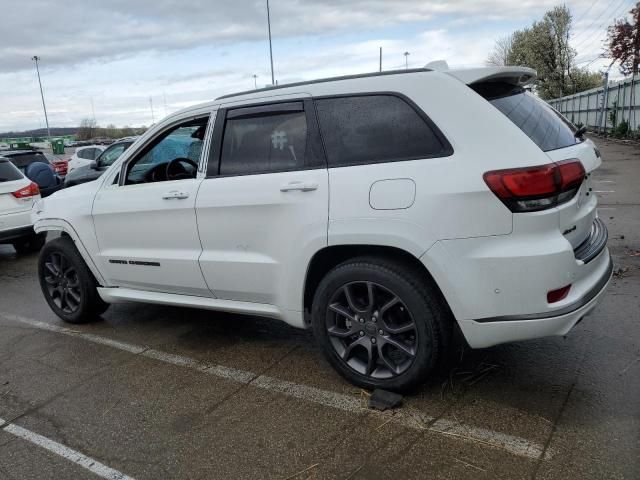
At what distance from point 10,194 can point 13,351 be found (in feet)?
14.2

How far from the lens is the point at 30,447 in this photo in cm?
317

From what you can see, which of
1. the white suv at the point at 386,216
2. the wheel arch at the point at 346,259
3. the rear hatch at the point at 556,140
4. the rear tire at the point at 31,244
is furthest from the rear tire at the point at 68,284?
the rear tire at the point at 31,244

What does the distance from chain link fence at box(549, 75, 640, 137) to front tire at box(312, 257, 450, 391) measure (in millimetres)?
→ 17935

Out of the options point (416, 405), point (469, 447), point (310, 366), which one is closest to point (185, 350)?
point (310, 366)

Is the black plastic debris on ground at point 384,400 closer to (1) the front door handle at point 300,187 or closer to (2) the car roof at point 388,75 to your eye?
(1) the front door handle at point 300,187

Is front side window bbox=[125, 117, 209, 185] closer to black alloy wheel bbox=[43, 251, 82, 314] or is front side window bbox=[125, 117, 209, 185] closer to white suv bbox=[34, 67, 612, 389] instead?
white suv bbox=[34, 67, 612, 389]

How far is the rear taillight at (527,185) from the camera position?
2.77 meters

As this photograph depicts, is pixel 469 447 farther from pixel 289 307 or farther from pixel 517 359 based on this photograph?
pixel 289 307

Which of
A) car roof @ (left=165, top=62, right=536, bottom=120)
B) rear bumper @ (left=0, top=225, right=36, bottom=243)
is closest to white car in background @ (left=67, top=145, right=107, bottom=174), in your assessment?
rear bumper @ (left=0, top=225, right=36, bottom=243)

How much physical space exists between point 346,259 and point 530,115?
1.37 m

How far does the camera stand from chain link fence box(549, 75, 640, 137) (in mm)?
20891

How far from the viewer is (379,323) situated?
3258 millimetres

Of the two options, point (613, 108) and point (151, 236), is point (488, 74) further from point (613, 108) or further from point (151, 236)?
point (613, 108)

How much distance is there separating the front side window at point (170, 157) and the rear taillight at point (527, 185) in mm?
2298
